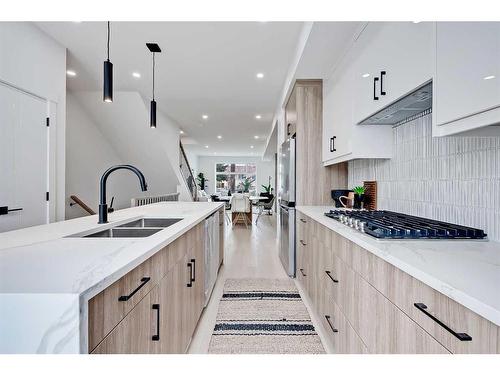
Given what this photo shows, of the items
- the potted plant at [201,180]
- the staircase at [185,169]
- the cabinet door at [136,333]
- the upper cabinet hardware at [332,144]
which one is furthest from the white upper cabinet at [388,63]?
the potted plant at [201,180]

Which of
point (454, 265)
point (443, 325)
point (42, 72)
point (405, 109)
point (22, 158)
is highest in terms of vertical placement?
point (42, 72)

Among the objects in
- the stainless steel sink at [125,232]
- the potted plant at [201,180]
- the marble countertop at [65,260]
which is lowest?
the stainless steel sink at [125,232]

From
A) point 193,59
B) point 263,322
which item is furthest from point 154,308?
point 193,59

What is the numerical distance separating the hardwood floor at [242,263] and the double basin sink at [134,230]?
A: 0.85 m

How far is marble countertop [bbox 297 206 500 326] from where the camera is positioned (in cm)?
64

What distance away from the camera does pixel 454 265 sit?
34.4 inches

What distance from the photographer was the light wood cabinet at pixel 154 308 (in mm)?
738

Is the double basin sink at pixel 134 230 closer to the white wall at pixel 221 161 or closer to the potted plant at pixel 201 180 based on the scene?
the potted plant at pixel 201 180

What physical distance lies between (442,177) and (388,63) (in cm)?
76

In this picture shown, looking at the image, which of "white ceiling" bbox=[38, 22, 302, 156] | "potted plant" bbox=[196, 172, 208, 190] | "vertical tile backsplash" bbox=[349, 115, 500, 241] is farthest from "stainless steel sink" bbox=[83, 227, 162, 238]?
"potted plant" bbox=[196, 172, 208, 190]

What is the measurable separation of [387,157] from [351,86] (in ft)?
2.19

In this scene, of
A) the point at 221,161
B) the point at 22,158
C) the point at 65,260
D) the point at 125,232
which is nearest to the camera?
the point at 65,260

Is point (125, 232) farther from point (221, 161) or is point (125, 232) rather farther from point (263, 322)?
point (221, 161)

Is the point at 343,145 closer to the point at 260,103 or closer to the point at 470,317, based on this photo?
the point at 470,317
